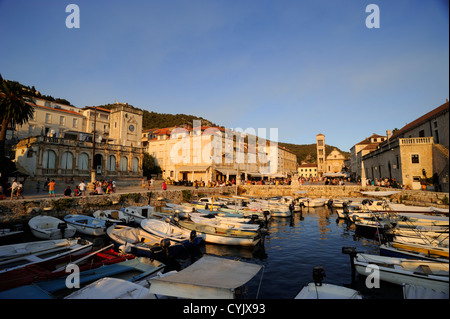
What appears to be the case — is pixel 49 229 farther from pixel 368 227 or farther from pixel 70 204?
pixel 368 227

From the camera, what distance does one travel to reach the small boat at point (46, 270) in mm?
7453

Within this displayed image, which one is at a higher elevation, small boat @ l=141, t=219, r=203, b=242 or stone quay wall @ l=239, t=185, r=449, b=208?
stone quay wall @ l=239, t=185, r=449, b=208

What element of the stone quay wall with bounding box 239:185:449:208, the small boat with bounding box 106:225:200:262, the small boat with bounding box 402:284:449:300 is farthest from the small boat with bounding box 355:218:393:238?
the small boat with bounding box 106:225:200:262

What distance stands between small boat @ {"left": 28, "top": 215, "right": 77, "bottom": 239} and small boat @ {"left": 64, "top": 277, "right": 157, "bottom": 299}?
399 inches

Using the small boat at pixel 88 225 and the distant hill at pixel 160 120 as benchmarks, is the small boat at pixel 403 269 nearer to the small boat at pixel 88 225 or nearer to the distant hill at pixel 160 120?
the small boat at pixel 88 225

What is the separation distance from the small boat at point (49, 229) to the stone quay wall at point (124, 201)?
5.00 metres

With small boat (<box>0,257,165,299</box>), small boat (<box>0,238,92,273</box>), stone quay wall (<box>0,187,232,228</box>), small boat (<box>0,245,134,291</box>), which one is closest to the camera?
small boat (<box>0,257,165,299</box>)

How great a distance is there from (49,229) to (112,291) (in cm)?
1231

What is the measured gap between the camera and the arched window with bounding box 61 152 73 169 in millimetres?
36688

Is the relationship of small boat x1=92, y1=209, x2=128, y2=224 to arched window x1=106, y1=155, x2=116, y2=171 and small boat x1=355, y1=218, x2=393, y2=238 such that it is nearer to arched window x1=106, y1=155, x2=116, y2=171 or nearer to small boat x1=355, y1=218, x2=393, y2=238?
small boat x1=355, y1=218, x2=393, y2=238

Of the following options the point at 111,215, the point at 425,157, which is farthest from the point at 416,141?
the point at 111,215

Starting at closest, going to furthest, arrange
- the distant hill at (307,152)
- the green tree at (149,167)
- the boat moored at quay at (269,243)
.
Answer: the boat moored at quay at (269,243) < the green tree at (149,167) < the distant hill at (307,152)

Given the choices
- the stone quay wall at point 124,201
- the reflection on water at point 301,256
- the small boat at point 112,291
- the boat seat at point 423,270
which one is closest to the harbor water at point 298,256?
the reflection on water at point 301,256
